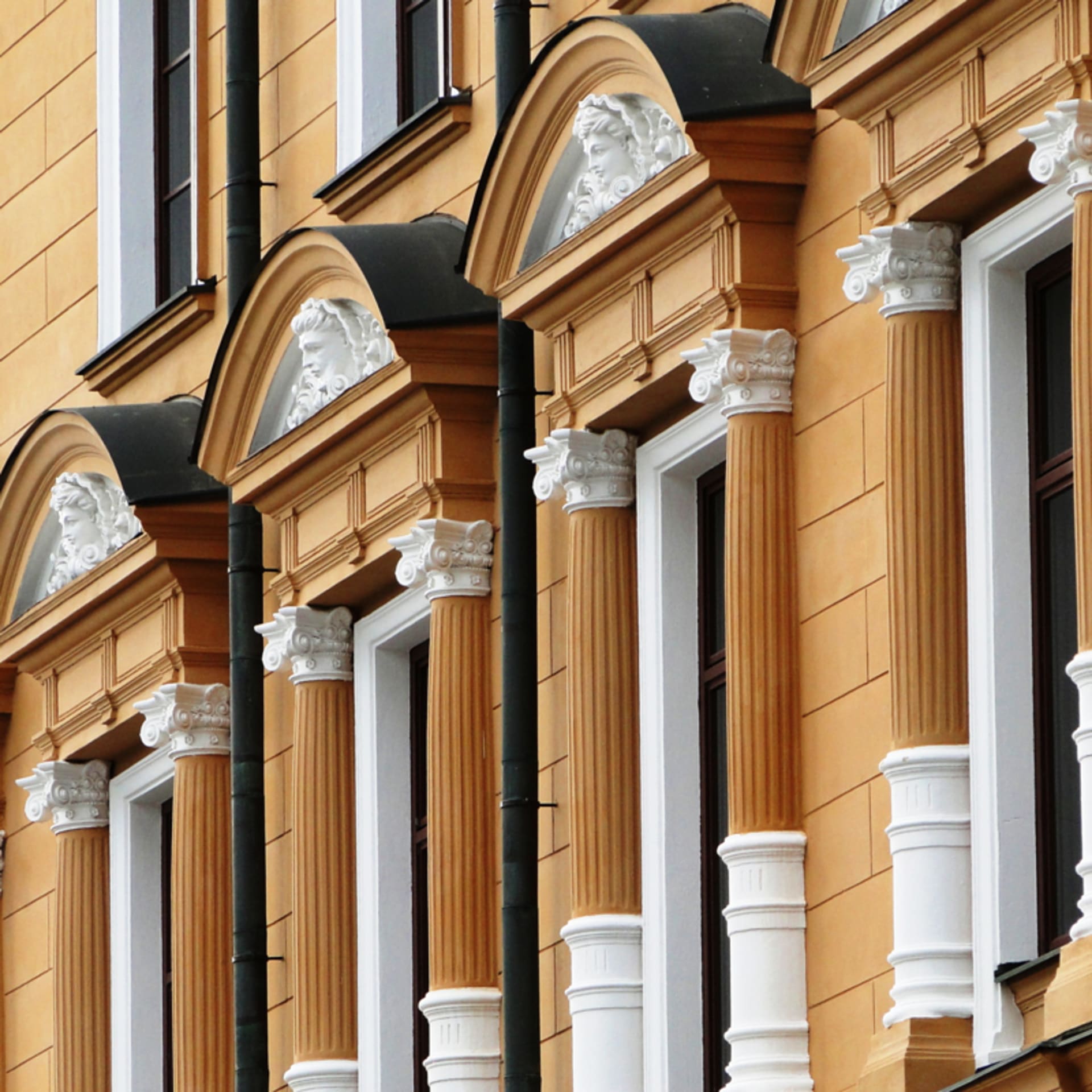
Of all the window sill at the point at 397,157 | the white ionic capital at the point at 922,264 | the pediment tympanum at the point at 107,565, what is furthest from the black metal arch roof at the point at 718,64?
the pediment tympanum at the point at 107,565

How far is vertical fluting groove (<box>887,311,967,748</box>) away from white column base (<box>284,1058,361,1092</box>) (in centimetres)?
531

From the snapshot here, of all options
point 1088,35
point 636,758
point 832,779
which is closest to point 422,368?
point 636,758

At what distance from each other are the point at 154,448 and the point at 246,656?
155cm

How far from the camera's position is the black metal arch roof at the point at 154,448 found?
23828 millimetres

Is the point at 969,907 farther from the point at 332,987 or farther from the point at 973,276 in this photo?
the point at 332,987

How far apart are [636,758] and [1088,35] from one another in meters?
4.25

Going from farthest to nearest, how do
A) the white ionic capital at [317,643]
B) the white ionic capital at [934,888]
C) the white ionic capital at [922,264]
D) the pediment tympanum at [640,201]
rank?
the white ionic capital at [317,643] < the pediment tympanum at [640,201] < the white ionic capital at [922,264] < the white ionic capital at [934,888]

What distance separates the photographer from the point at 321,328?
73.0 feet

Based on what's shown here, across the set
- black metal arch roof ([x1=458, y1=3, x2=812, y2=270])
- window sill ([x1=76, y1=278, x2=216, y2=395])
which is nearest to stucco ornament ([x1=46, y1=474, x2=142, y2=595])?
window sill ([x1=76, y1=278, x2=216, y2=395])

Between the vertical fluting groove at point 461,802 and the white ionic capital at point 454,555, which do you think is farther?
the white ionic capital at point 454,555

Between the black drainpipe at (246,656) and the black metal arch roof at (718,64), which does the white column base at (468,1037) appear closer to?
the black drainpipe at (246,656)

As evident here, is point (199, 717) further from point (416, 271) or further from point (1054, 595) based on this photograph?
point (1054, 595)

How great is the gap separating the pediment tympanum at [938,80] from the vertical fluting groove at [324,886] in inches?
206

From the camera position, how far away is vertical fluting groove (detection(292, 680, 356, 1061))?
22.1 metres
